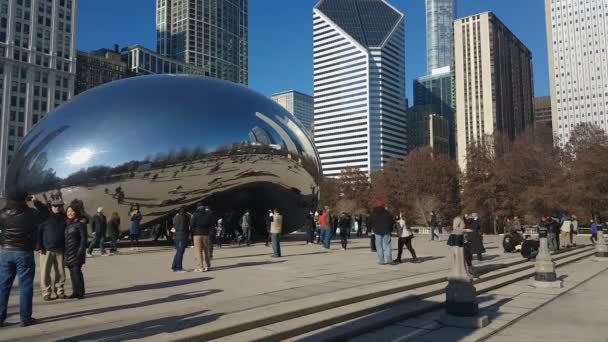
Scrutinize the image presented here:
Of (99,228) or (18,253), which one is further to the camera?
(99,228)

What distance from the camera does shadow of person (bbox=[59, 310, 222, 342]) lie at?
17.4 feet

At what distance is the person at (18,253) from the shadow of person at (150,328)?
107 centimetres

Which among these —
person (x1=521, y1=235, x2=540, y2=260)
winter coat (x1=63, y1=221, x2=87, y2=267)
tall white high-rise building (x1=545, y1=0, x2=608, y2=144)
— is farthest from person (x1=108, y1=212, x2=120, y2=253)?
tall white high-rise building (x1=545, y1=0, x2=608, y2=144)

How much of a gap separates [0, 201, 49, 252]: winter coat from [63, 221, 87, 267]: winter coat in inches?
59.5

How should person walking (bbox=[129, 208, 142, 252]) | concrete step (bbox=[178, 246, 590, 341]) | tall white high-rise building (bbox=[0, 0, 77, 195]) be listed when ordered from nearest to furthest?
1. concrete step (bbox=[178, 246, 590, 341])
2. person walking (bbox=[129, 208, 142, 252])
3. tall white high-rise building (bbox=[0, 0, 77, 195])

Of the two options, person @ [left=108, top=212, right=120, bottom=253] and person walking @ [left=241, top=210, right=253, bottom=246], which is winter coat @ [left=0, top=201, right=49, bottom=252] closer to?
person @ [left=108, top=212, right=120, bottom=253]

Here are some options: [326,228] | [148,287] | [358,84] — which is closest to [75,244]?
[148,287]

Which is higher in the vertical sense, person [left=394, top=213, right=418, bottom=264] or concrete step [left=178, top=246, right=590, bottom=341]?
person [left=394, top=213, right=418, bottom=264]

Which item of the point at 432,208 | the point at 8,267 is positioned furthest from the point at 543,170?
the point at 8,267

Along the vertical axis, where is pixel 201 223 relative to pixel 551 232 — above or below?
above

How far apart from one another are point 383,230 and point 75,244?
759cm

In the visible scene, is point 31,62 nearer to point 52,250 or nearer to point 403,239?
point 403,239

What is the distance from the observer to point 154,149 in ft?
52.5

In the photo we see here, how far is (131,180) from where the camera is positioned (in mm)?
15852
